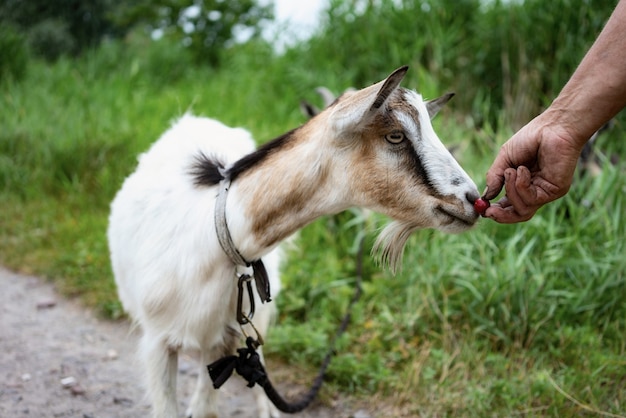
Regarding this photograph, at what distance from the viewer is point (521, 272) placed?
323 centimetres

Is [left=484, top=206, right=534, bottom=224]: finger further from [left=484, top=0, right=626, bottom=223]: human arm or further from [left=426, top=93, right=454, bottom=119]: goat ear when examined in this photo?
[left=426, top=93, right=454, bottom=119]: goat ear

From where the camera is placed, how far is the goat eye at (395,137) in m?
2.01

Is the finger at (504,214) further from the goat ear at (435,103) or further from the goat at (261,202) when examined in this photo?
the goat ear at (435,103)

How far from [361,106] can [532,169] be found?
572 millimetres

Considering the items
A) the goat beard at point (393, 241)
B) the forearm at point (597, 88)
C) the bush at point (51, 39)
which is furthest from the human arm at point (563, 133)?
the bush at point (51, 39)

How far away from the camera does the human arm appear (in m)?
1.76

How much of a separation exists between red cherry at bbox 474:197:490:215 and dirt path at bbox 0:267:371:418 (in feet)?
4.30

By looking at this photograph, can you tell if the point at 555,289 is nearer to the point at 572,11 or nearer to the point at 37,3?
the point at 572,11

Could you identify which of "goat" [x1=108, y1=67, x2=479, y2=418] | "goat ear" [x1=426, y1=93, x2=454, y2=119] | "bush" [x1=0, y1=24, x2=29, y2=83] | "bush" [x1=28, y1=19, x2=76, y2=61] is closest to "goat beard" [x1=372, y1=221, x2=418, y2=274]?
"goat" [x1=108, y1=67, x2=479, y2=418]

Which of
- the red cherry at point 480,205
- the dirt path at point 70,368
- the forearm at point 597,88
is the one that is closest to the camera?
the forearm at point 597,88

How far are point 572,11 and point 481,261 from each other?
92.5 inches

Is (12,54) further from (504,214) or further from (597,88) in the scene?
(597,88)

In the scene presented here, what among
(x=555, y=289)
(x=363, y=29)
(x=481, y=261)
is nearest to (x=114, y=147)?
(x=363, y=29)

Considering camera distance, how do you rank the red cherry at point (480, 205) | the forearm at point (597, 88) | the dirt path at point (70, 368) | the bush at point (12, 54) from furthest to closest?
the bush at point (12, 54) < the dirt path at point (70, 368) < the red cherry at point (480, 205) < the forearm at point (597, 88)
